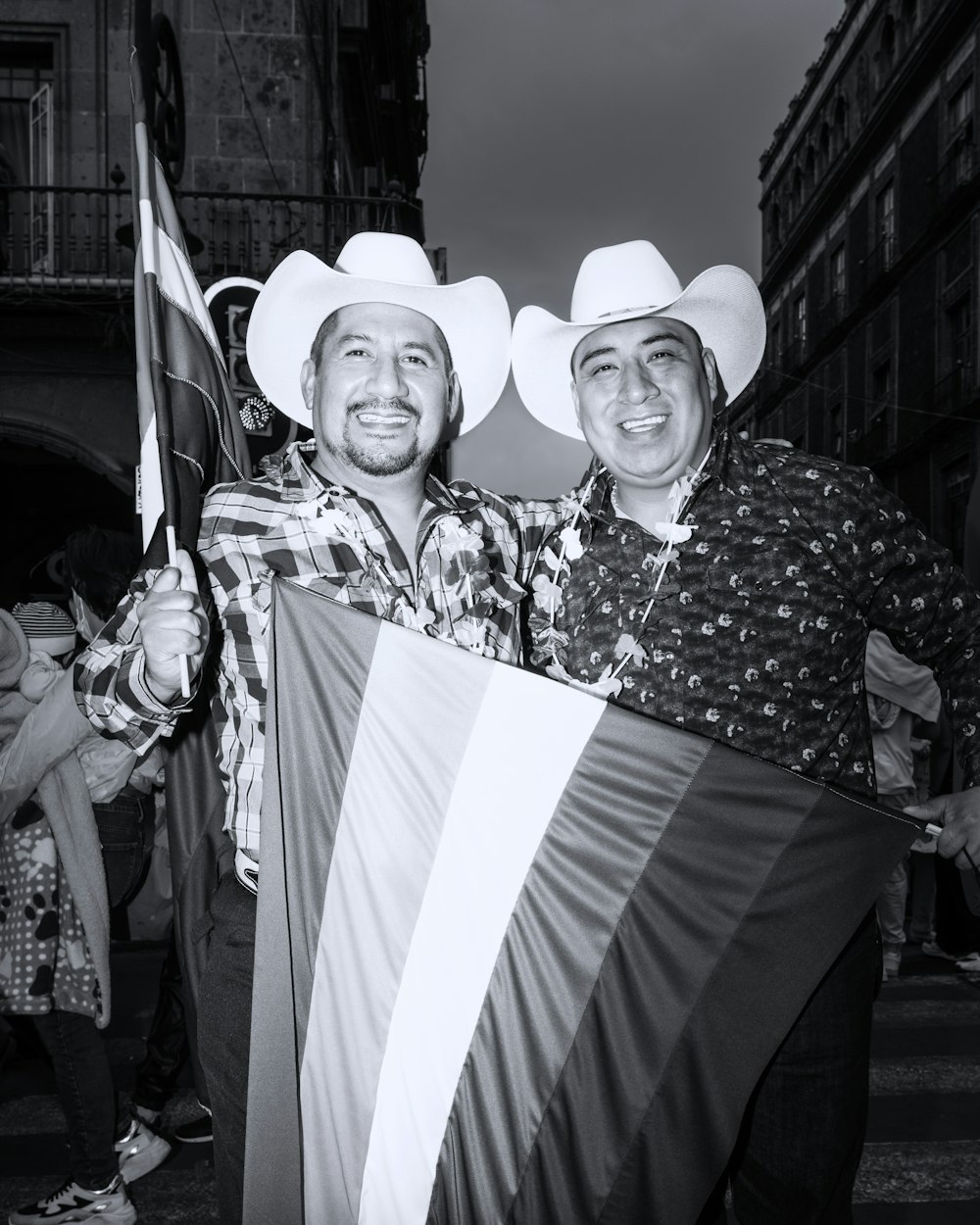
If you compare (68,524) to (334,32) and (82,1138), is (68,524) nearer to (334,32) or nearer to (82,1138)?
(334,32)

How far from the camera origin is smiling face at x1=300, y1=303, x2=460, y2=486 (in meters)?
2.72

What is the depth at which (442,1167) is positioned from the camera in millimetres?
2135

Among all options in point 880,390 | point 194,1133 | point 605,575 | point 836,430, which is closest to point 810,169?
point 836,430

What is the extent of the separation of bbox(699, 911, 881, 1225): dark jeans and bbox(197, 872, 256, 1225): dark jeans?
3.44 ft

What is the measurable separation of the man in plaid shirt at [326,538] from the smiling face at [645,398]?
0.36 meters

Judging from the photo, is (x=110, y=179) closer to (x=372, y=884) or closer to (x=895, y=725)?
(x=895, y=725)

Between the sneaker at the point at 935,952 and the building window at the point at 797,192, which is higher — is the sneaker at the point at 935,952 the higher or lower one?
the lower one

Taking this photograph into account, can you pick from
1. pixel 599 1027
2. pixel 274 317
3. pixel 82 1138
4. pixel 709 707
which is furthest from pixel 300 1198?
pixel 274 317

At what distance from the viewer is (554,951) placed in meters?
2.16

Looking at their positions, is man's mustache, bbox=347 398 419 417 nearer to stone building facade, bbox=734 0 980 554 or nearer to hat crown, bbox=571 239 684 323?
hat crown, bbox=571 239 684 323

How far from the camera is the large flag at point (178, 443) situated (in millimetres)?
2648

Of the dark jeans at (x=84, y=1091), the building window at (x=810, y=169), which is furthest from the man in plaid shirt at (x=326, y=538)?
the building window at (x=810, y=169)

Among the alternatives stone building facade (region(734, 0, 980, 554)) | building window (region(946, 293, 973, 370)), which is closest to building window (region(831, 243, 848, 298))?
stone building facade (region(734, 0, 980, 554))

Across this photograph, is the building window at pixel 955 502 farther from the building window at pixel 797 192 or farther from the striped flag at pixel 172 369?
the striped flag at pixel 172 369
